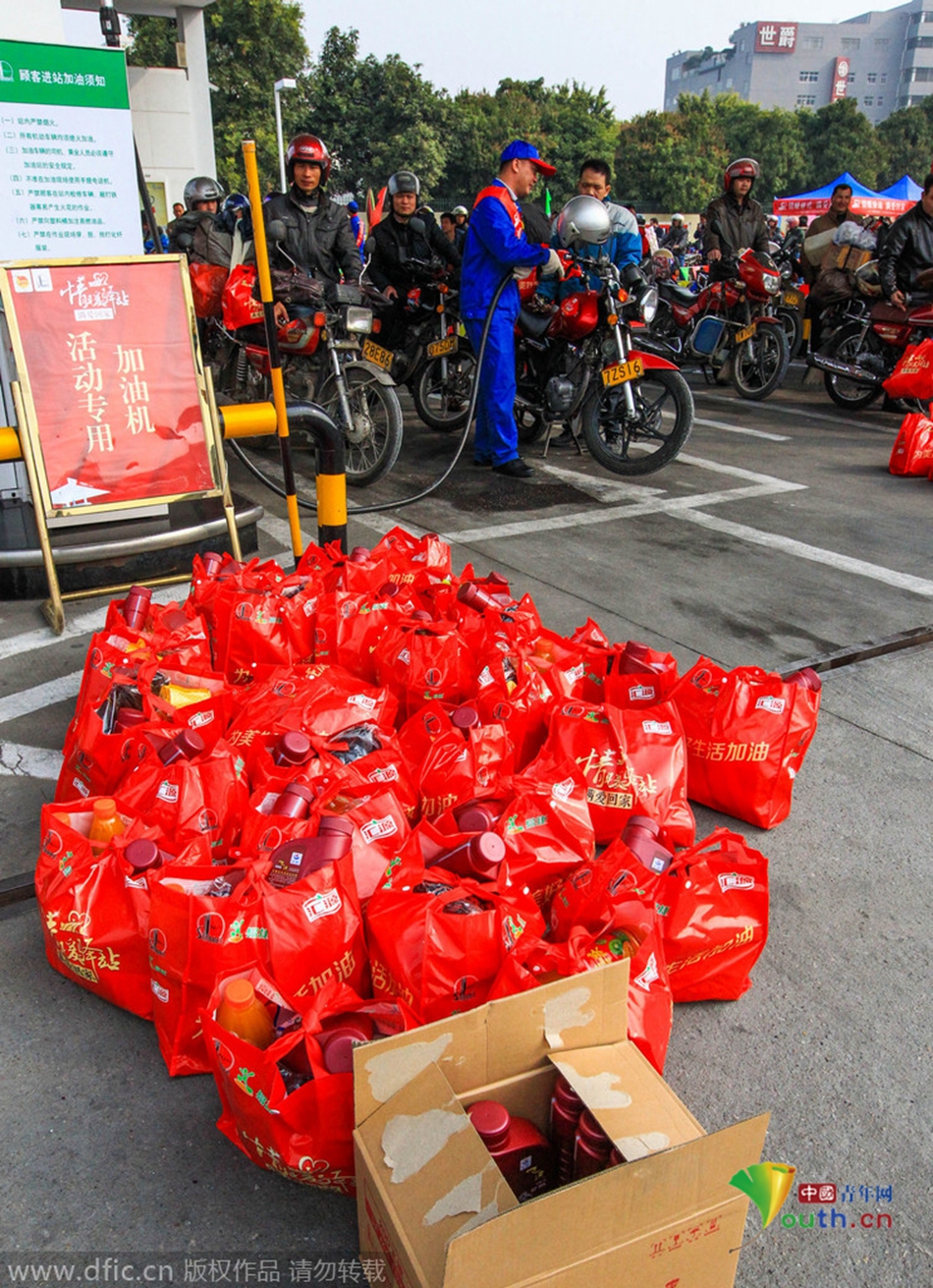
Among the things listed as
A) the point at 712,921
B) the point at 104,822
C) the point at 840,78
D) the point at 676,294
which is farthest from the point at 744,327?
the point at 840,78

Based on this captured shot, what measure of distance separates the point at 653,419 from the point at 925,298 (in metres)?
3.86

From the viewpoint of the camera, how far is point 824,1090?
2.17 meters

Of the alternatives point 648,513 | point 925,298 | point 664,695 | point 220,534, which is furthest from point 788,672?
point 925,298

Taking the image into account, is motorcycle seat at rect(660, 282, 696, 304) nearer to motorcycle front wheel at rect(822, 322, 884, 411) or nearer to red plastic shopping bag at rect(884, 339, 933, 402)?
motorcycle front wheel at rect(822, 322, 884, 411)

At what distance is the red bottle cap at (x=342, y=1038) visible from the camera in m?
1.77

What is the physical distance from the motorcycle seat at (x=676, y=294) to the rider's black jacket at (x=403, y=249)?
4.92m

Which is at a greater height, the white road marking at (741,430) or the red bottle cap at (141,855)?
the red bottle cap at (141,855)

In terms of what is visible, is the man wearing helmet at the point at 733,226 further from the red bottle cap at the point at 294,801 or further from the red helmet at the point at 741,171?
the red bottle cap at the point at 294,801

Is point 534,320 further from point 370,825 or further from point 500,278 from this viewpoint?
point 370,825

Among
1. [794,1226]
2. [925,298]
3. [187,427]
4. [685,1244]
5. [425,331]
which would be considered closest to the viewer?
[685,1244]

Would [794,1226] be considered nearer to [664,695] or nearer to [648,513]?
[664,695]

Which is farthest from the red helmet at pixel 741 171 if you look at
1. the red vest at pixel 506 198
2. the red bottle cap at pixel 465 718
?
the red bottle cap at pixel 465 718

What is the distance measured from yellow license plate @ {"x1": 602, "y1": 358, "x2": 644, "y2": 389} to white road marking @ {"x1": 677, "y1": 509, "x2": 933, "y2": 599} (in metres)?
1.00

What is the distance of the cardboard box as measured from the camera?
135cm
